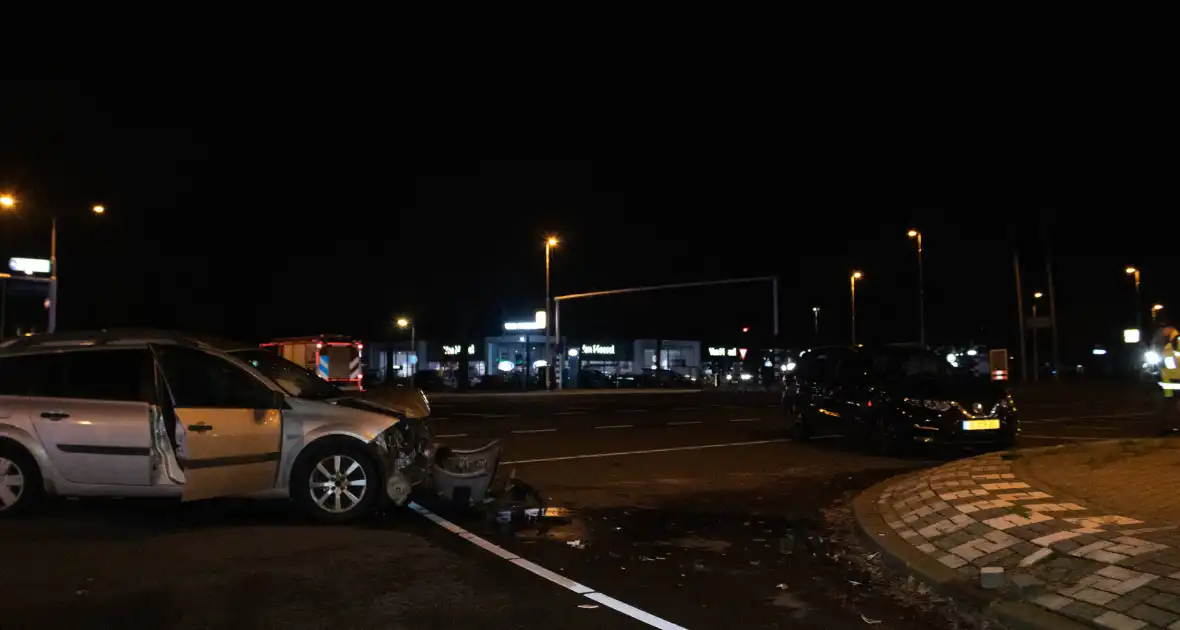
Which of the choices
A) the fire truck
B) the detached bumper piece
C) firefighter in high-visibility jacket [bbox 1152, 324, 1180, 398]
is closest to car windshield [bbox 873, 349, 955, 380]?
firefighter in high-visibility jacket [bbox 1152, 324, 1180, 398]

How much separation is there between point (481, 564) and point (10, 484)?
189 inches

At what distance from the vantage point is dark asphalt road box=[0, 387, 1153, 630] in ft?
19.2

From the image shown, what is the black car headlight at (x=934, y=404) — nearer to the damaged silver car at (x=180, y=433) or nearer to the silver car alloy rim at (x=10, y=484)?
the damaged silver car at (x=180, y=433)

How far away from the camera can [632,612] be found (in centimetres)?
596

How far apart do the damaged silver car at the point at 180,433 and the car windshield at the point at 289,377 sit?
0.11 m

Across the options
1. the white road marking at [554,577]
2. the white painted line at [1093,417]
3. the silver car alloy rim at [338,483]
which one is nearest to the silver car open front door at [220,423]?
the silver car alloy rim at [338,483]

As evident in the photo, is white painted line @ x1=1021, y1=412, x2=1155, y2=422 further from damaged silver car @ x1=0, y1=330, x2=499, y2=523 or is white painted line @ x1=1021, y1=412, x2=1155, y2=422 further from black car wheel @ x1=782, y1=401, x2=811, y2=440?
damaged silver car @ x1=0, y1=330, x2=499, y2=523

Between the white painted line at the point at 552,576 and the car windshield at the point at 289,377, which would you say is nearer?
the white painted line at the point at 552,576

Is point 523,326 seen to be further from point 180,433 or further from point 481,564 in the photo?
point 481,564

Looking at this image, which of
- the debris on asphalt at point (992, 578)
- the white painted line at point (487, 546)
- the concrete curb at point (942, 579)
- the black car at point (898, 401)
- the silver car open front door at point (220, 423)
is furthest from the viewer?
the black car at point (898, 401)

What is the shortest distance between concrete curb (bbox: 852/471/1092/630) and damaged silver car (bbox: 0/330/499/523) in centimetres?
424

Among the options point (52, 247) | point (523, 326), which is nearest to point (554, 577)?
point (52, 247)

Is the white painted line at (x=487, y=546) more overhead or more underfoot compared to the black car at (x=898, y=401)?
more underfoot

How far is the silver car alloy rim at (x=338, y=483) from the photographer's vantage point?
8.79m
